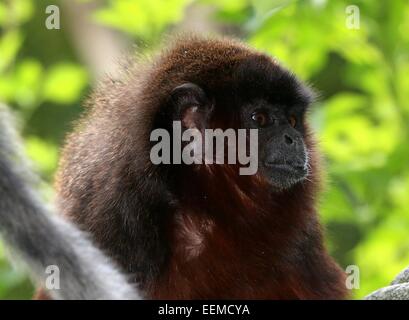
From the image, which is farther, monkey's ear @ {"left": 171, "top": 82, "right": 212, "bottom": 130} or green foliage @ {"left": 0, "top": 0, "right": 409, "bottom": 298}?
green foliage @ {"left": 0, "top": 0, "right": 409, "bottom": 298}

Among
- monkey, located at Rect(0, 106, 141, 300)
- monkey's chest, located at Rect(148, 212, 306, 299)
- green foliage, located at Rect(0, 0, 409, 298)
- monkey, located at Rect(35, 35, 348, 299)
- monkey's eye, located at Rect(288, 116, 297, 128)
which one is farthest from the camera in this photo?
green foliage, located at Rect(0, 0, 409, 298)

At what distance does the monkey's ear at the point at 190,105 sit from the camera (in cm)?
423

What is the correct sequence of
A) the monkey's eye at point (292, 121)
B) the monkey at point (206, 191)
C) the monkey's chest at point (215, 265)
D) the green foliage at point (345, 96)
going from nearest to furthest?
the monkey at point (206, 191) → the monkey's chest at point (215, 265) → the monkey's eye at point (292, 121) → the green foliage at point (345, 96)

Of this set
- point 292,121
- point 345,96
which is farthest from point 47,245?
point 345,96

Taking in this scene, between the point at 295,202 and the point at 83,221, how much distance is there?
101 centimetres

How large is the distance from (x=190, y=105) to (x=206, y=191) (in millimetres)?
393

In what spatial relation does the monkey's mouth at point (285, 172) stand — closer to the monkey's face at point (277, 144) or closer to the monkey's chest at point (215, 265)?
the monkey's face at point (277, 144)

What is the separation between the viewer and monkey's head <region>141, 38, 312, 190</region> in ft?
13.9

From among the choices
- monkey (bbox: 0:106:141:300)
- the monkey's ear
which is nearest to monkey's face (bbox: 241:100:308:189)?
the monkey's ear

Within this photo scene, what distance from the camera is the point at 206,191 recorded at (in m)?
4.24

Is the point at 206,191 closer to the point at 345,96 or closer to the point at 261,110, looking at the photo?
the point at 261,110

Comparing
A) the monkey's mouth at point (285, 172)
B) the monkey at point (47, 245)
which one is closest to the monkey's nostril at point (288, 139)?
the monkey's mouth at point (285, 172)

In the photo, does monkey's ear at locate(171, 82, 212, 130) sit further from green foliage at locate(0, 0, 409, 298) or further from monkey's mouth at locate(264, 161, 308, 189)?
green foliage at locate(0, 0, 409, 298)

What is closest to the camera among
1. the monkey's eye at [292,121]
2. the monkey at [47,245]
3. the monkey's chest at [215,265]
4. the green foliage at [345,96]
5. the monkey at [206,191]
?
the monkey at [47,245]
